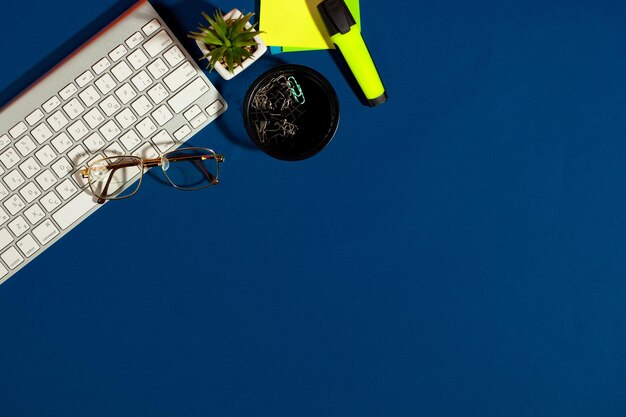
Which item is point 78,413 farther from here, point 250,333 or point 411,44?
point 411,44

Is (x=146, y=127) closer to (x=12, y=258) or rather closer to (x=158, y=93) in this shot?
(x=158, y=93)

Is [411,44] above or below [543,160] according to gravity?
above

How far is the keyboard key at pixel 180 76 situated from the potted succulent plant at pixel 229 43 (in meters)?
0.03

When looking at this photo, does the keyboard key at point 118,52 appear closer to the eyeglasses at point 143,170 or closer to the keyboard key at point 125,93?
the keyboard key at point 125,93

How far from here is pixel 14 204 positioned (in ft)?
2.55

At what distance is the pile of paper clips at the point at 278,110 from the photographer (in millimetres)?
761

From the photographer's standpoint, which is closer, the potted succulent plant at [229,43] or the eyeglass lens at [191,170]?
the potted succulent plant at [229,43]

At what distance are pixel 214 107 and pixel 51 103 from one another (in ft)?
0.84

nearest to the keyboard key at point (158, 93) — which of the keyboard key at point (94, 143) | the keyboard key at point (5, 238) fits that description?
the keyboard key at point (94, 143)

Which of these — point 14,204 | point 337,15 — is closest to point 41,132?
point 14,204

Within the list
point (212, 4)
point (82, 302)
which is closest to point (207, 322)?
point (82, 302)

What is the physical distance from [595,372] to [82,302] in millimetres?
945

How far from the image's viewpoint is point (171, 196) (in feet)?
2.70

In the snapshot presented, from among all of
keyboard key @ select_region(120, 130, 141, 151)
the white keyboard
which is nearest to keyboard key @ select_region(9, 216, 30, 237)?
the white keyboard
